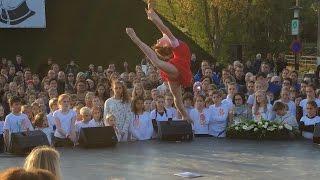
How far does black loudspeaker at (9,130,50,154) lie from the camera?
862cm

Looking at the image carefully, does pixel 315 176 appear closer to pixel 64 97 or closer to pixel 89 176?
pixel 89 176

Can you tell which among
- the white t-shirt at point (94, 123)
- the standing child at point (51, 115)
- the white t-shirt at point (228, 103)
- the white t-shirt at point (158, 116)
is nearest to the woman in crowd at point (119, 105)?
the white t-shirt at point (94, 123)

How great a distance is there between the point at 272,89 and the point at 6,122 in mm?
5820

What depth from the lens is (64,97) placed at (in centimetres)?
932

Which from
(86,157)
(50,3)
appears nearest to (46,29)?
(50,3)

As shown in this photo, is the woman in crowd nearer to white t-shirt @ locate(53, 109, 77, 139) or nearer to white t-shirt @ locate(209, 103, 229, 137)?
white t-shirt @ locate(53, 109, 77, 139)

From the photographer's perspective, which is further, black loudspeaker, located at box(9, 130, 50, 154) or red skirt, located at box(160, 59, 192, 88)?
black loudspeaker, located at box(9, 130, 50, 154)

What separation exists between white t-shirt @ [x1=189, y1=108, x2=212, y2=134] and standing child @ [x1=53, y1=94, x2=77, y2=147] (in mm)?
2250

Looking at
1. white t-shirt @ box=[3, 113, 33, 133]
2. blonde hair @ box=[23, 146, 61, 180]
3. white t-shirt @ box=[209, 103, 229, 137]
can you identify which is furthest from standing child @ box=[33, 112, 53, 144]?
blonde hair @ box=[23, 146, 61, 180]

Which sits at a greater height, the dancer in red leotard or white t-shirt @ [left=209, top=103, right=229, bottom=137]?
the dancer in red leotard

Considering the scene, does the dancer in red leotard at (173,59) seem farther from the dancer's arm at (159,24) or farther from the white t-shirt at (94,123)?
the white t-shirt at (94,123)

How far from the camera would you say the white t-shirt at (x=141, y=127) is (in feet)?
33.4

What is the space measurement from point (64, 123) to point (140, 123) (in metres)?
1.44

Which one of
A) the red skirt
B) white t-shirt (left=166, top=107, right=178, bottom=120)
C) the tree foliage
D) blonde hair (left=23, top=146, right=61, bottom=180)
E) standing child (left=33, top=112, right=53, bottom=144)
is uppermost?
the tree foliage
